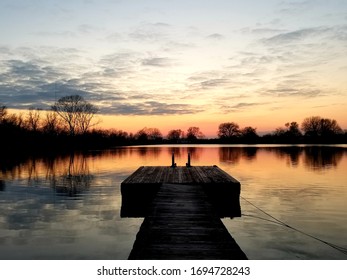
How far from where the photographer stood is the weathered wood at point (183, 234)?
6.61 m

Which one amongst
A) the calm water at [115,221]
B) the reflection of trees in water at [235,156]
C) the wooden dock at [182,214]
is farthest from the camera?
the reflection of trees in water at [235,156]

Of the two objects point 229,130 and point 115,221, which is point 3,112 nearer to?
point 115,221

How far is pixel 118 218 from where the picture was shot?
13570 mm

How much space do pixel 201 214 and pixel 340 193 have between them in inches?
515

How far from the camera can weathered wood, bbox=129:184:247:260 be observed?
661 cm

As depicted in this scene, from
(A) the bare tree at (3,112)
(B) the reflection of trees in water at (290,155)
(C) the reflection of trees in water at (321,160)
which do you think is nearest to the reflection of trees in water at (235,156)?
(B) the reflection of trees in water at (290,155)

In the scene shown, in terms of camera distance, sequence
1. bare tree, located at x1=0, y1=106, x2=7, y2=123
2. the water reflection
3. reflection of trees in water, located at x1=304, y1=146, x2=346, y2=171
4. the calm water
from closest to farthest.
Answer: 1. the calm water
2. reflection of trees in water, located at x1=304, y1=146, x2=346, y2=171
3. the water reflection
4. bare tree, located at x1=0, y1=106, x2=7, y2=123

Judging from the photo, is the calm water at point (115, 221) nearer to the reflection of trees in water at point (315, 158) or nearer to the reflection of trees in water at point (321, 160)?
the reflection of trees in water at point (321, 160)

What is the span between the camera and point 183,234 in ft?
26.1

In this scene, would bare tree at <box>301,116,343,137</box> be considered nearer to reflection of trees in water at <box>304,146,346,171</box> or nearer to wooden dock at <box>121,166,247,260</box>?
reflection of trees in water at <box>304,146,346,171</box>

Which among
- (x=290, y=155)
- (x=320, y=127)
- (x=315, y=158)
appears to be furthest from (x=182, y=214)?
(x=320, y=127)

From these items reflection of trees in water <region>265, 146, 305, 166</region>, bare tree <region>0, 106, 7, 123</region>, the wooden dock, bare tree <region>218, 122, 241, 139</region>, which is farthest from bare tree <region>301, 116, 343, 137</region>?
the wooden dock
